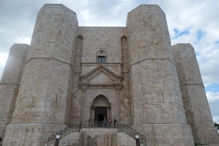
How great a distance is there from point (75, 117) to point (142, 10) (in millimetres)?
13246

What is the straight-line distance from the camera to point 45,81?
1173 cm

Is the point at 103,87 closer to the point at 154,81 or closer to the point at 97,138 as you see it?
the point at 154,81

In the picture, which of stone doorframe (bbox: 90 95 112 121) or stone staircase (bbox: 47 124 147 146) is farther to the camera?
stone doorframe (bbox: 90 95 112 121)

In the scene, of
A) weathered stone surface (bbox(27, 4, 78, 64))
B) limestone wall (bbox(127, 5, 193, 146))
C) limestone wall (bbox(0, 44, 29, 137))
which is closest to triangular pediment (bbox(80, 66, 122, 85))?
limestone wall (bbox(127, 5, 193, 146))

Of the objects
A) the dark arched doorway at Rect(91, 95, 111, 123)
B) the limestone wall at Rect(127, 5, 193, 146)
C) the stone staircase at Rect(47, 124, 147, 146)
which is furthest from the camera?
the dark arched doorway at Rect(91, 95, 111, 123)

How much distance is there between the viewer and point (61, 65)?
43.1 ft

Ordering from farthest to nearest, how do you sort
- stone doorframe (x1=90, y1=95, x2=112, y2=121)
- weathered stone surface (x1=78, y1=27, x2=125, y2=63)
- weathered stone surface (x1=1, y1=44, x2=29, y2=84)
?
weathered stone surface (x1=1, y1=44, x2=29, y2=84) → weathered stone surface (x1=78, y1=27, x2=125, y2=63) → stone doorframe (x1=90, y1=95, x2=112, y2=121)

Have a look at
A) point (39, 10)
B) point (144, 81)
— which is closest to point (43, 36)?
point (39, 10)

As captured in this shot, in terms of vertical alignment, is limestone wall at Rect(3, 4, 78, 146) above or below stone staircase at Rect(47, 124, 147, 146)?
above

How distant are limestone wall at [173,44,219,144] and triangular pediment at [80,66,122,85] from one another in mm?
8284

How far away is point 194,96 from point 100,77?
1094 centimetres

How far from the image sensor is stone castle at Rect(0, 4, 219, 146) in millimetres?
10398

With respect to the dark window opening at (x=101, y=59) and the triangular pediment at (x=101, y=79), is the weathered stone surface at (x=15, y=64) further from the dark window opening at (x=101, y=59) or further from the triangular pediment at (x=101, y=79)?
the dark window opening at (x=101, y=59)

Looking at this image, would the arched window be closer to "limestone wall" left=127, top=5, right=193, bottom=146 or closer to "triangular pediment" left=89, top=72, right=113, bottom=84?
"triangular pediment" left=89, top=72, right=113, bottom=84
